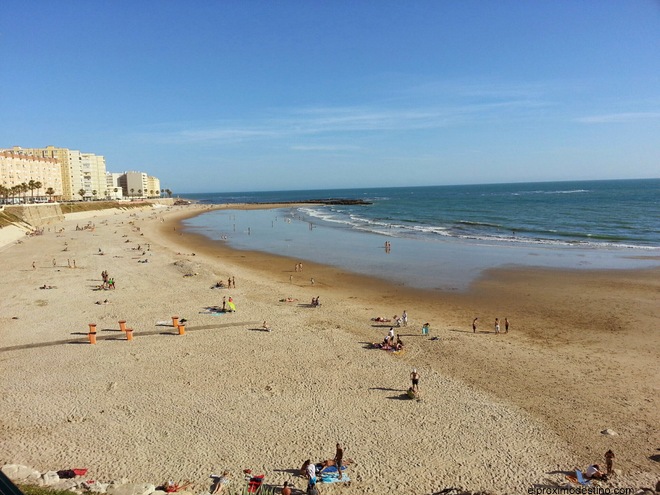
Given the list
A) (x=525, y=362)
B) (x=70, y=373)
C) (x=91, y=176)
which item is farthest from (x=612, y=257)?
(x=91, y=176)

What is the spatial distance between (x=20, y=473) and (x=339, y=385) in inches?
336

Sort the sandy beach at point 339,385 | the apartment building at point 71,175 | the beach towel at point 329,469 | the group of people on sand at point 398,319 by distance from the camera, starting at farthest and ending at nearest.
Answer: the apartment building at point 71,175, the group of people on sand at point 398,319, the sandy beach at point 339,385, the beach towel at point 329,469

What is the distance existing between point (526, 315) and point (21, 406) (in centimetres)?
2085

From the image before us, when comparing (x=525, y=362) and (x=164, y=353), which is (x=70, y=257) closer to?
(x=164, y=353)

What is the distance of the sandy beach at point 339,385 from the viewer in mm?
10609

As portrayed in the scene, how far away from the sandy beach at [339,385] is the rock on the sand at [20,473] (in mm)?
633

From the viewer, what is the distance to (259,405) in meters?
13.2

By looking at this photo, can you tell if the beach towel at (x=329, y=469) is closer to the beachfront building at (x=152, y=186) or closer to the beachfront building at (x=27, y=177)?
the beachfront building at (x=27, y=177)

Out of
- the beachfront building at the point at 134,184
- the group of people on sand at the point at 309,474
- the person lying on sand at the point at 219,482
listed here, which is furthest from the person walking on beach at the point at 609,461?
the beachfront building at the point at 134,184

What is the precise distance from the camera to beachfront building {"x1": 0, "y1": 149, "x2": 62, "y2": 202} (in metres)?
79.7

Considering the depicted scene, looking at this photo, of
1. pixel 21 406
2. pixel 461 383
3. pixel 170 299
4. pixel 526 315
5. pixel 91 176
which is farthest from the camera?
pixel 91 176

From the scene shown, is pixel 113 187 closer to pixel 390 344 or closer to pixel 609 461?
pixel 390 344

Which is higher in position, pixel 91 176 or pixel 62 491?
pixel 91 176

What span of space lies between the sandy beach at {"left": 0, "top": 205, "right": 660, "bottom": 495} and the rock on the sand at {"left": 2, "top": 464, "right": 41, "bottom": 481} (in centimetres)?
63
